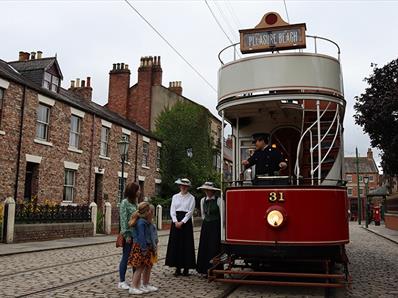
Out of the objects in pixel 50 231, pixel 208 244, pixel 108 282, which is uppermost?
pixel 208 244

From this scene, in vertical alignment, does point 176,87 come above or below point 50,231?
above

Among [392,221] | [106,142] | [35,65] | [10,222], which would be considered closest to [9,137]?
[10,222]

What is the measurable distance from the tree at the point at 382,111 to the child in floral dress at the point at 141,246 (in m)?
15.2

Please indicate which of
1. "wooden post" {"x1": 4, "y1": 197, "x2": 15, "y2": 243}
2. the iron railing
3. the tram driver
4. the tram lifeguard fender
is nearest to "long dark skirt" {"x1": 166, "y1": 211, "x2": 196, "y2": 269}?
the tram lifeguard fender

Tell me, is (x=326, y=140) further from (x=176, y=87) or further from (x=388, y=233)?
(x=176, y=87)

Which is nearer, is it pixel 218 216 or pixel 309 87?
pixel 309 87

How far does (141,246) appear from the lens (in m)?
6.96

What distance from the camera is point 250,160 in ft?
26.8

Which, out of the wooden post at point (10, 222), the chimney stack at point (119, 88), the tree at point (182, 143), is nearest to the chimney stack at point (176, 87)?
the chimney stack at point (119, 88)

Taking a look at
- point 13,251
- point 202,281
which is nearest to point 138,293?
point 202,281

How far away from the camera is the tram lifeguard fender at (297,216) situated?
693 cm

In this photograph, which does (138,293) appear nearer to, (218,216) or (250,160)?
(218,216)

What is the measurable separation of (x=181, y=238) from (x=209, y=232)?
0.55 m

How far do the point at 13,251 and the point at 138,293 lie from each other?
24.4 ft
